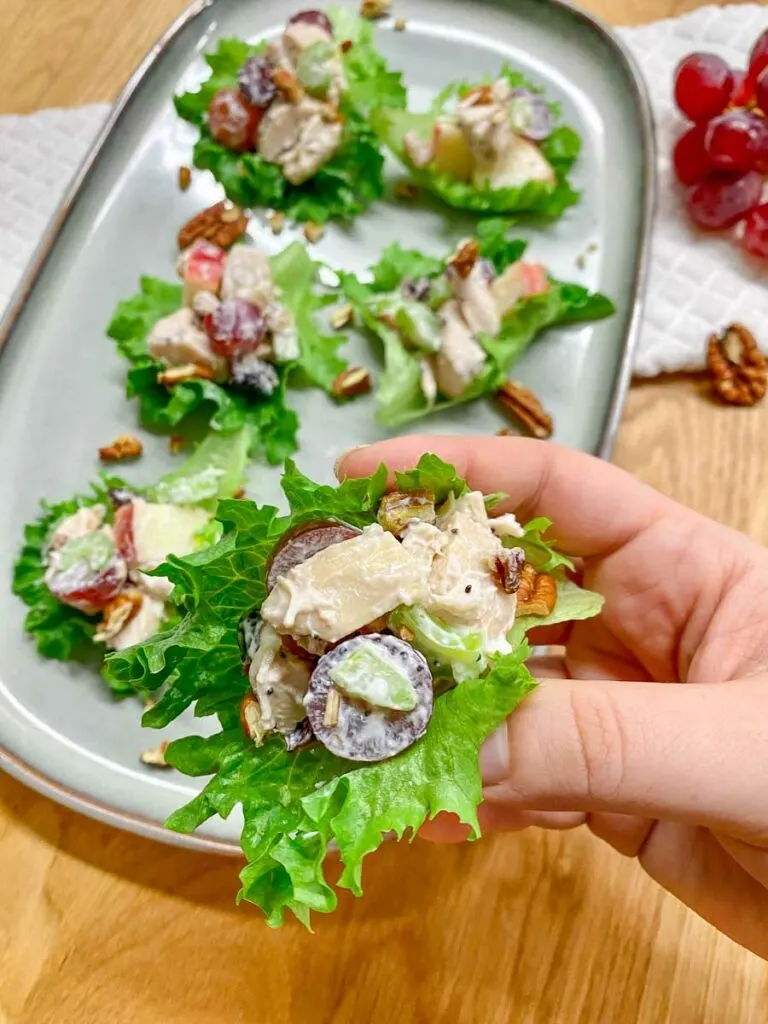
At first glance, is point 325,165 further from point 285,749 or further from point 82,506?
point 285,749

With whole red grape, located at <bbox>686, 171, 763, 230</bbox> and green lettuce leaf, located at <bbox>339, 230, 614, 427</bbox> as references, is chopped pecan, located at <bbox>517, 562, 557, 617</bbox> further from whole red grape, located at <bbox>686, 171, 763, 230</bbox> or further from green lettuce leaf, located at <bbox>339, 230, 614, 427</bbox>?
whole red grape, located at <bbox>686, 171, 763, 230</bbox>

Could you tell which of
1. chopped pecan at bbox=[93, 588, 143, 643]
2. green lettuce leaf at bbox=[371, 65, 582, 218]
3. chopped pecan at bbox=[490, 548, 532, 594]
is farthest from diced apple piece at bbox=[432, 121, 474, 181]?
chopped pecan at bbox=[490, 548, 532, 594]

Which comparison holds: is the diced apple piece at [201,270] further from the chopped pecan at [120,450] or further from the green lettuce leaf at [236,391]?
the chopped pecan at [120,450]

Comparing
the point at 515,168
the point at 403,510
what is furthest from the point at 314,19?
the point at 403,510

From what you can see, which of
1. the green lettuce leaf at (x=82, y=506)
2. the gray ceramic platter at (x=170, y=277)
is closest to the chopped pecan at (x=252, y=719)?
the gray ceramic platter at (x=170, y=277)

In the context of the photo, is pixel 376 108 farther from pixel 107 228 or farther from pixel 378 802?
pixel 378 802

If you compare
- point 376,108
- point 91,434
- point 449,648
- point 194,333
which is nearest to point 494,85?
point 376,108

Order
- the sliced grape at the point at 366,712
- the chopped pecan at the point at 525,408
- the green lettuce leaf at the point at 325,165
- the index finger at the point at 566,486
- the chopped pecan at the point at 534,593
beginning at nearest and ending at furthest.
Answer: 1. the sliced grape at the point at 366,712
2. the chopped pecan at the point at 534,593
3. the index finger at the point at 566,486
4. the chopped pecan at the point at 525,408
5. the green lettuce leaf at the point at 325,165
